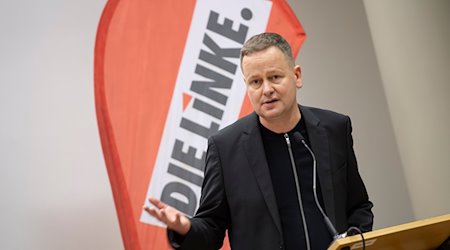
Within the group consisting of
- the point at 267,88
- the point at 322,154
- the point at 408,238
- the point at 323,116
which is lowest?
the point at 408,238

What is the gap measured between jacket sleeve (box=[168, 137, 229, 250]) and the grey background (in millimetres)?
979

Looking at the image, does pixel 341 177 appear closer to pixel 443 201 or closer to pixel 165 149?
pixel 165 149

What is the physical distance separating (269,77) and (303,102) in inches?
57.1

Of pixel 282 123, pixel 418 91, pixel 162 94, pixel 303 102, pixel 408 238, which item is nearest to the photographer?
pixel 408 238

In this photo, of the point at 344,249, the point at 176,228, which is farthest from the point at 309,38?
the point at 344,249

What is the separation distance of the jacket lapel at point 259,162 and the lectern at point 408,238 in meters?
0.44

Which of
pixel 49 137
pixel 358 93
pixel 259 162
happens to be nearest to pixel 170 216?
pixel 259 162

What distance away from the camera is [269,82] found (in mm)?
1801

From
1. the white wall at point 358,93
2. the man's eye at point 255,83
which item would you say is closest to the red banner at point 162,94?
the white wall at point 358,93

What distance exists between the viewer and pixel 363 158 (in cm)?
326

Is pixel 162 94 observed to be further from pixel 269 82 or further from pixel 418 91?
pixel 418 91

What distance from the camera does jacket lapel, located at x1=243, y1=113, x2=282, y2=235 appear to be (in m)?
1.75

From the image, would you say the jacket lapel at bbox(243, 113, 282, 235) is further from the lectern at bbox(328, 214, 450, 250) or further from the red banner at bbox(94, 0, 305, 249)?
the red banner at bbox(94, 0, 305, 249)

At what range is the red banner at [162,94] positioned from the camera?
2.70 m
